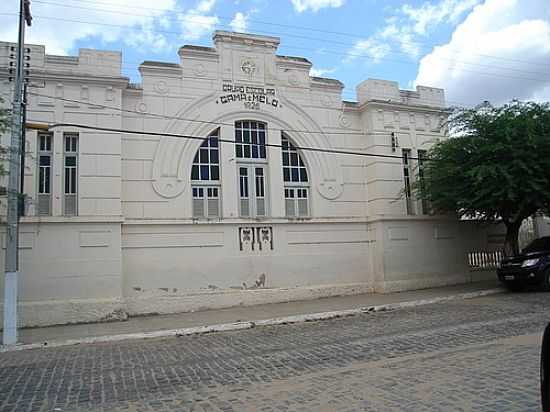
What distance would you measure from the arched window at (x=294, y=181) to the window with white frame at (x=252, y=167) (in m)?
0.74

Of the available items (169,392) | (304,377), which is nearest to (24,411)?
(169,392)

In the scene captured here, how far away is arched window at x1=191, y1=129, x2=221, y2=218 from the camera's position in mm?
14922

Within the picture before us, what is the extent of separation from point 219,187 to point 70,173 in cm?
427

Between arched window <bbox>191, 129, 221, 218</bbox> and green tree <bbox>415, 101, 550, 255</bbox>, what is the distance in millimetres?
6857

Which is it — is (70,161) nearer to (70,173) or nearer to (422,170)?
(70,173)

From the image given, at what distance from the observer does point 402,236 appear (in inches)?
657

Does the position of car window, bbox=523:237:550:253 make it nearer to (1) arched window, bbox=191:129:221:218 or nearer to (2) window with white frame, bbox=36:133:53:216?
(1) arched window, bbox=191:129:221:218

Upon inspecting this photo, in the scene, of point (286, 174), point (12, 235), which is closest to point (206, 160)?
point (286, 174)

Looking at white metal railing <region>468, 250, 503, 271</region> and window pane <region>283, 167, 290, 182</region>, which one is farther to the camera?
white metal railing <region>468, 250, 503, 271</region>

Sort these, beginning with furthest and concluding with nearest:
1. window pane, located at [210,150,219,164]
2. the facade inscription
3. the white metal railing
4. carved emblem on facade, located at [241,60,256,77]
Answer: the white metal railing
carved emblem on facade, located at [241,60,256,77]
the facade inscription
window pane, located at [210,150,219,164]

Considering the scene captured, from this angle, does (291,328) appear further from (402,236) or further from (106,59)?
(106,59)

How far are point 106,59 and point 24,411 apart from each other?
10926 mm

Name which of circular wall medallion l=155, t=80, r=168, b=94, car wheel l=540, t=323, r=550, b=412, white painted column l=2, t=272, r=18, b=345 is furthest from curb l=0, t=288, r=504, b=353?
car wheel l=540, t=323, r=550, b=412

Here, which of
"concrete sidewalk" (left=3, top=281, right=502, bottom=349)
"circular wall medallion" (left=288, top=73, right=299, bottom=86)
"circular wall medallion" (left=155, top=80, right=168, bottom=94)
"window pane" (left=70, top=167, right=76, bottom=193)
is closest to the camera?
"concrete sidewalk" (left=3, top=281, right=502, bottom=349)
